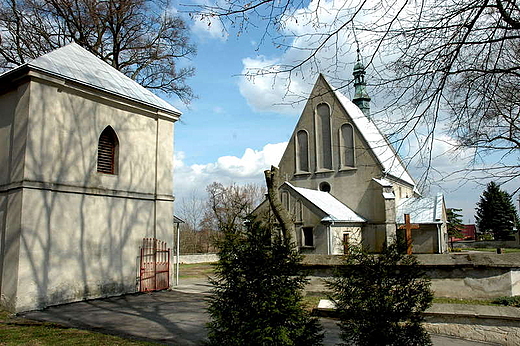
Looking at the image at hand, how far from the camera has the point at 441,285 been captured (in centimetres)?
1154

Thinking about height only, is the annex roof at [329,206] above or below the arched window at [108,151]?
below

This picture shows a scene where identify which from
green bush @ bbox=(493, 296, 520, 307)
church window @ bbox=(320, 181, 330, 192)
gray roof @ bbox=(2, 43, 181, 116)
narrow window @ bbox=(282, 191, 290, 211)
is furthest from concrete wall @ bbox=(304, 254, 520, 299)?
church window @ bbox=(320, 181, 330, 192)

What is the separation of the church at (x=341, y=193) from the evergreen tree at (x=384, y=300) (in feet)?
60.3

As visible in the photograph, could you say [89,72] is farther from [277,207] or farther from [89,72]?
[277,207]

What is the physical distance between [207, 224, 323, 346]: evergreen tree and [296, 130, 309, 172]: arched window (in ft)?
93.6

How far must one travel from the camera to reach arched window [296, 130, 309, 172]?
34.2m

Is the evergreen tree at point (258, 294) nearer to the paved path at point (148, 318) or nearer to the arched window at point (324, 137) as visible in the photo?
the paved path at point (148, 318)

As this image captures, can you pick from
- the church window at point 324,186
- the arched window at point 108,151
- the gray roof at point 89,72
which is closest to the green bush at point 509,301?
the arched window at point 108,151

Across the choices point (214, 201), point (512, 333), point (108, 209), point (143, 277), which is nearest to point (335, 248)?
point (143, 277)

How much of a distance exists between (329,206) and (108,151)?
56.9 ft

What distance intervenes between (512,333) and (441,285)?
3.54 meters

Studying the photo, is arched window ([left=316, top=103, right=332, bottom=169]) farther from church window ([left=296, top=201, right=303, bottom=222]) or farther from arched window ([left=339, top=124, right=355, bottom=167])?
church window ([left=296, top=201, right=303, bottom=222])

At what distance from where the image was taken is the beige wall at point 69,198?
1187cm

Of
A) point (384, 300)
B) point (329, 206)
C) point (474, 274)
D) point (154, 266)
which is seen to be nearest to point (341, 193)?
point (329, 206)
